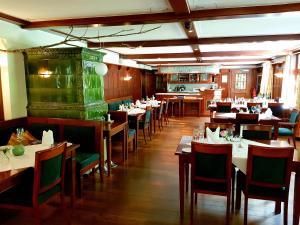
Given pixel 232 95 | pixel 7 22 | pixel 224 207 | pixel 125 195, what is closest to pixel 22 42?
pixel 7 22

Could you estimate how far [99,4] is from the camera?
3.02m

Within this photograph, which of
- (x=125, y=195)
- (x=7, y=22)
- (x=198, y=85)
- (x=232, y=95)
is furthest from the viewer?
(x=232, y=95)

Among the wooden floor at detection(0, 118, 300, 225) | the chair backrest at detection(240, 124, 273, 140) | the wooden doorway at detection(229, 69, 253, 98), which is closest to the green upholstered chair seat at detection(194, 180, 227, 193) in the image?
the wooden floor at detection(0, 118, 300, 225)

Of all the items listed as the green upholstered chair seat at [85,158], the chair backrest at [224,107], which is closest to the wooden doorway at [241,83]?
the chair backrest at [224,107]

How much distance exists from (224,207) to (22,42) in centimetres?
392

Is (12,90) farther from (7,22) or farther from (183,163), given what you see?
(183,163)

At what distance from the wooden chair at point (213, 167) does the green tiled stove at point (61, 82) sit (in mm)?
2060

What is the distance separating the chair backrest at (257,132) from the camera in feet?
10.8

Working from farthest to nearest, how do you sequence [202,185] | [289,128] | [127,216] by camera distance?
[289,128] < [127,216] < [202,185]

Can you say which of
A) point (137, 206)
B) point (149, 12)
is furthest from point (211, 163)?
point (149, 12)

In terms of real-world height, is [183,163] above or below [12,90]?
below

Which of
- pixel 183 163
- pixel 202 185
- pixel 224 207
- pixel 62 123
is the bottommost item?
pixel 224 207

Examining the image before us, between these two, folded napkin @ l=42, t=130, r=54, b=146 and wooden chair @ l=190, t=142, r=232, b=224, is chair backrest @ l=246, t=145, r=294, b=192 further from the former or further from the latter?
folded napkin @ l=42, t=130, r=54, b=146

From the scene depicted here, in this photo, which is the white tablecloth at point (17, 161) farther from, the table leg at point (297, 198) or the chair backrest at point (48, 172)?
the table leg at point (297, 198)
